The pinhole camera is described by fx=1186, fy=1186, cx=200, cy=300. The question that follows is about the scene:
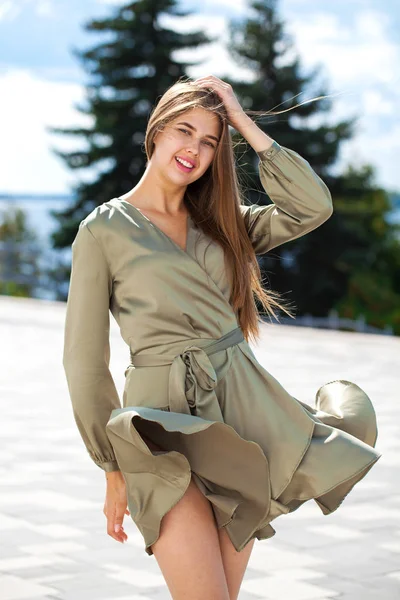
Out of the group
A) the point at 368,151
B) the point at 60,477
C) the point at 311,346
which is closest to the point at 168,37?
the point at 368,151

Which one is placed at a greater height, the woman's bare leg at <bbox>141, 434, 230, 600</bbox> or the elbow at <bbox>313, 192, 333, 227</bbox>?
the elbow at <bbox>313, 192, 333, 227</bbox>

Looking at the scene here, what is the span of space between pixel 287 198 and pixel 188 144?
325 mm

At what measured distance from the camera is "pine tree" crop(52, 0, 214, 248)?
4547 centimetres

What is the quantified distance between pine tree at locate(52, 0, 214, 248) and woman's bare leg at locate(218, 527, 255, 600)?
139ft

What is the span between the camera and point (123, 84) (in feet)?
151

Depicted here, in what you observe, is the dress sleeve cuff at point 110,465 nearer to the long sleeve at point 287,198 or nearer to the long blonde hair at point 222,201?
the long blonde hair at point 222,201

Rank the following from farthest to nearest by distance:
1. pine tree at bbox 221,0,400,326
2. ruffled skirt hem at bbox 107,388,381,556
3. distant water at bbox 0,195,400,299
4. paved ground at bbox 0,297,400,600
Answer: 1. pine tree at bbox 221,0,400,326
2. distant water at bbox 0,195,400,299
3. paved ground at bbox 0,297,400,600
4. ruffled skirt hem at bbox 107,388,381,556

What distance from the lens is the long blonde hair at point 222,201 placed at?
9.74 feet

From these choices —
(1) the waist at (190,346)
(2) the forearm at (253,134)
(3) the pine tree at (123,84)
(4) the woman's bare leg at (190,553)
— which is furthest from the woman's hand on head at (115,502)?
(3) the pine tree at (123,84)

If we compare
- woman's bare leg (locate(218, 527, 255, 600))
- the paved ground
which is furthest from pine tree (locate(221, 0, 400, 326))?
woman's bare leg (locate(218, 527, 255, 600))

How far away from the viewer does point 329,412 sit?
10.4ft

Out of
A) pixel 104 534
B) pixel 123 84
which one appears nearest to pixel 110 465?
pixel 104 534

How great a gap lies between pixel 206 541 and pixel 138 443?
0.29 m

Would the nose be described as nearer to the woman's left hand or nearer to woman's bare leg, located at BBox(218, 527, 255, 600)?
the woman's left hand
